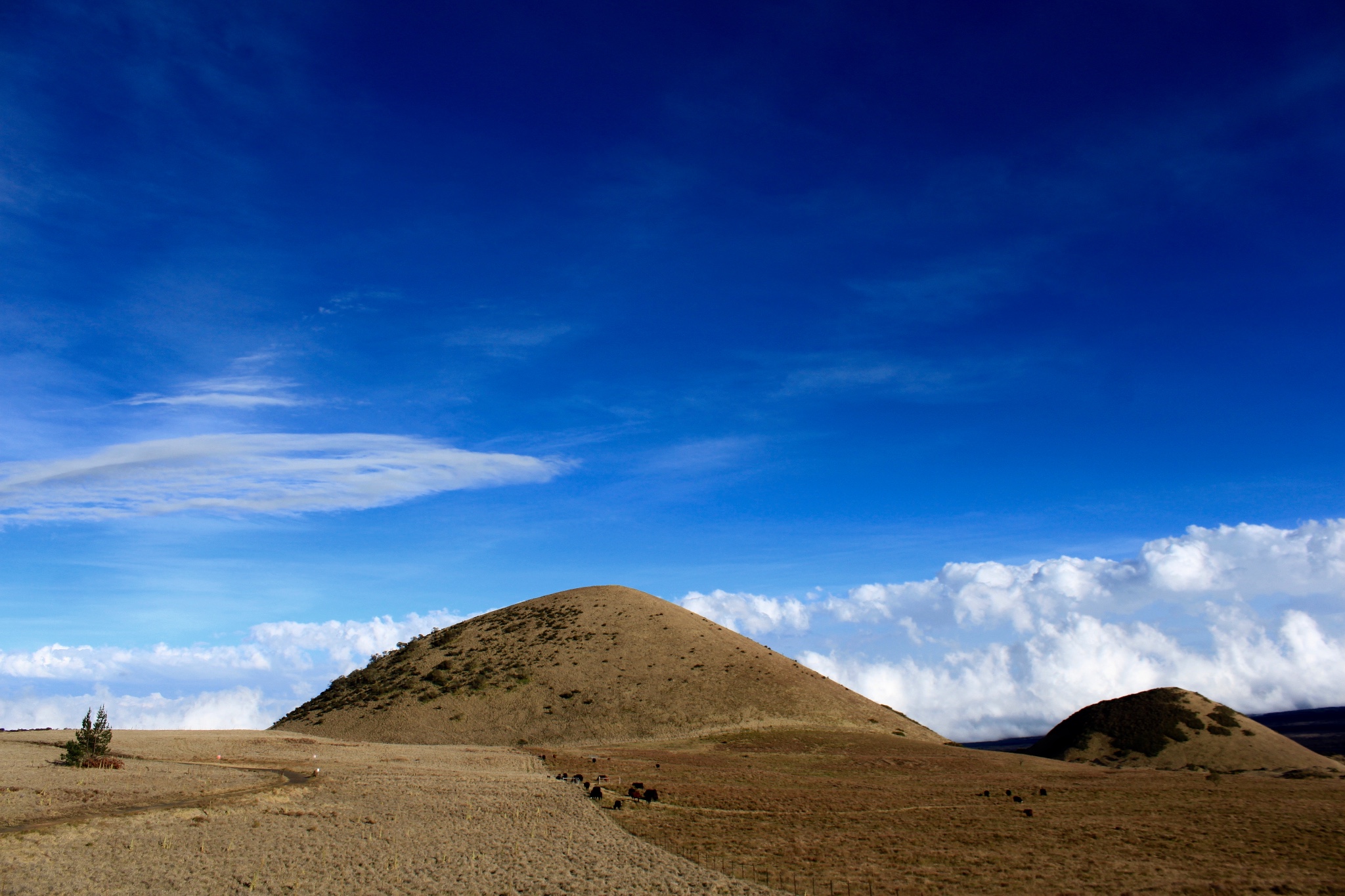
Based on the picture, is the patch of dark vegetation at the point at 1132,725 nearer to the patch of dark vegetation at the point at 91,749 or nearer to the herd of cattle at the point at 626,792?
the herd of cattle at the point at 626,792

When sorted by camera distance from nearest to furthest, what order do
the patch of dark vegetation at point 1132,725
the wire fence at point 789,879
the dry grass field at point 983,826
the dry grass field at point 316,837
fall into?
1. the dry grass field at point 316,837
2. the wire fence at point 789,879
3. the dry grass field at point 983,826
4. the patch of dark vegetation at point 1132,725

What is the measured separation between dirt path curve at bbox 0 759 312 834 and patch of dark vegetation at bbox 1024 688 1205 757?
83.9m

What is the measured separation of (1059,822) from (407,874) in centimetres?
3090

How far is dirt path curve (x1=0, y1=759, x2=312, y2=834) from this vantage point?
28998 millimetres

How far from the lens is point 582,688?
9350 centimetres

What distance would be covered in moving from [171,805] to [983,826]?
37.4 metres

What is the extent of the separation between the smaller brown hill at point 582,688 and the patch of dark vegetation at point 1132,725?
50.5 feet

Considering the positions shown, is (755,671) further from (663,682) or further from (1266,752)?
(1266,752)

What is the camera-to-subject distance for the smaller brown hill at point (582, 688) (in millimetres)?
84312

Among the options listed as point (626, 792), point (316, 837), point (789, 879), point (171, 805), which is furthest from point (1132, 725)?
point (171, 805)

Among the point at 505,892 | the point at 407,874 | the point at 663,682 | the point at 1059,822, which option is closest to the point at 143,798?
the point at 407,874

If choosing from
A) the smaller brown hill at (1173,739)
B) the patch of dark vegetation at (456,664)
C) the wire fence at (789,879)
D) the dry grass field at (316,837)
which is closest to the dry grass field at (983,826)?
the wire fence at (789,879)

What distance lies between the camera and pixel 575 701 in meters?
89.9

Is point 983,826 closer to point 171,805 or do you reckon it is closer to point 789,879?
point 789,879
